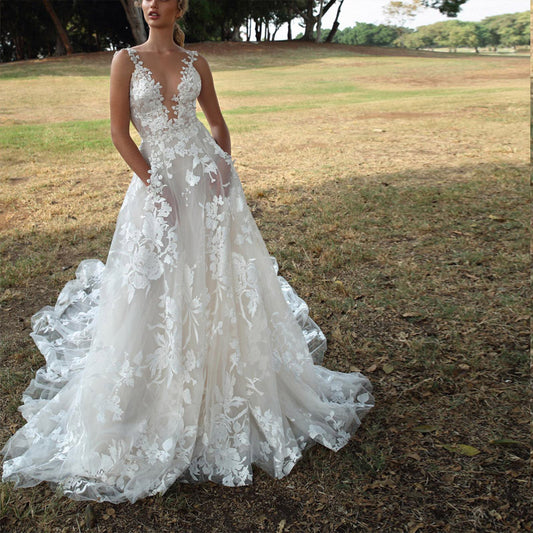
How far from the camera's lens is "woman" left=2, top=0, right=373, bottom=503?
7.35 ft

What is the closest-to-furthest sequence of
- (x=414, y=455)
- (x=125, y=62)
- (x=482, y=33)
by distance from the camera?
1. (x=125, y=62)
2. (x=414, y=455)
3. (x=482, y=33)

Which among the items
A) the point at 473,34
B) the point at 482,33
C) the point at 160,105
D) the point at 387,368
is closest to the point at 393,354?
the point at 387,368

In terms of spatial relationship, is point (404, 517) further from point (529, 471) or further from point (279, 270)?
point (279, 270)

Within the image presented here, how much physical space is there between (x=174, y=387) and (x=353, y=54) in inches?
1247

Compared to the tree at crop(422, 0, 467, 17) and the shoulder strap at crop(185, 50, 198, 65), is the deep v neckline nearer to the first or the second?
the shoulder strap at crop(185, 50, 198, 65)

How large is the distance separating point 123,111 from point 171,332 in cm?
96

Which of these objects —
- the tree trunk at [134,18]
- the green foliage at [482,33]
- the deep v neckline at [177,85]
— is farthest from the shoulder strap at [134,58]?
the green foliage at [482,33]

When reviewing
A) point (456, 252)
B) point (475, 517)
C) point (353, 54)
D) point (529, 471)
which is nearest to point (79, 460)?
point (475, 517)

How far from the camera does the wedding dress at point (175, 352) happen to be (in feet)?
7.43

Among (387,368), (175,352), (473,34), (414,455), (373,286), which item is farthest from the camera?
(473,34)

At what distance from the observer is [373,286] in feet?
13.3

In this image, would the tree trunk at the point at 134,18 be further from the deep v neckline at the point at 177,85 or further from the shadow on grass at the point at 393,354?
the deep v neckline at the point at 177,85

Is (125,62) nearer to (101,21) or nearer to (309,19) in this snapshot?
(101,21)

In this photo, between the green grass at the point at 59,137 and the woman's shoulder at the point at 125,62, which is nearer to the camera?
the woman's shoulder at the point at 125,62
